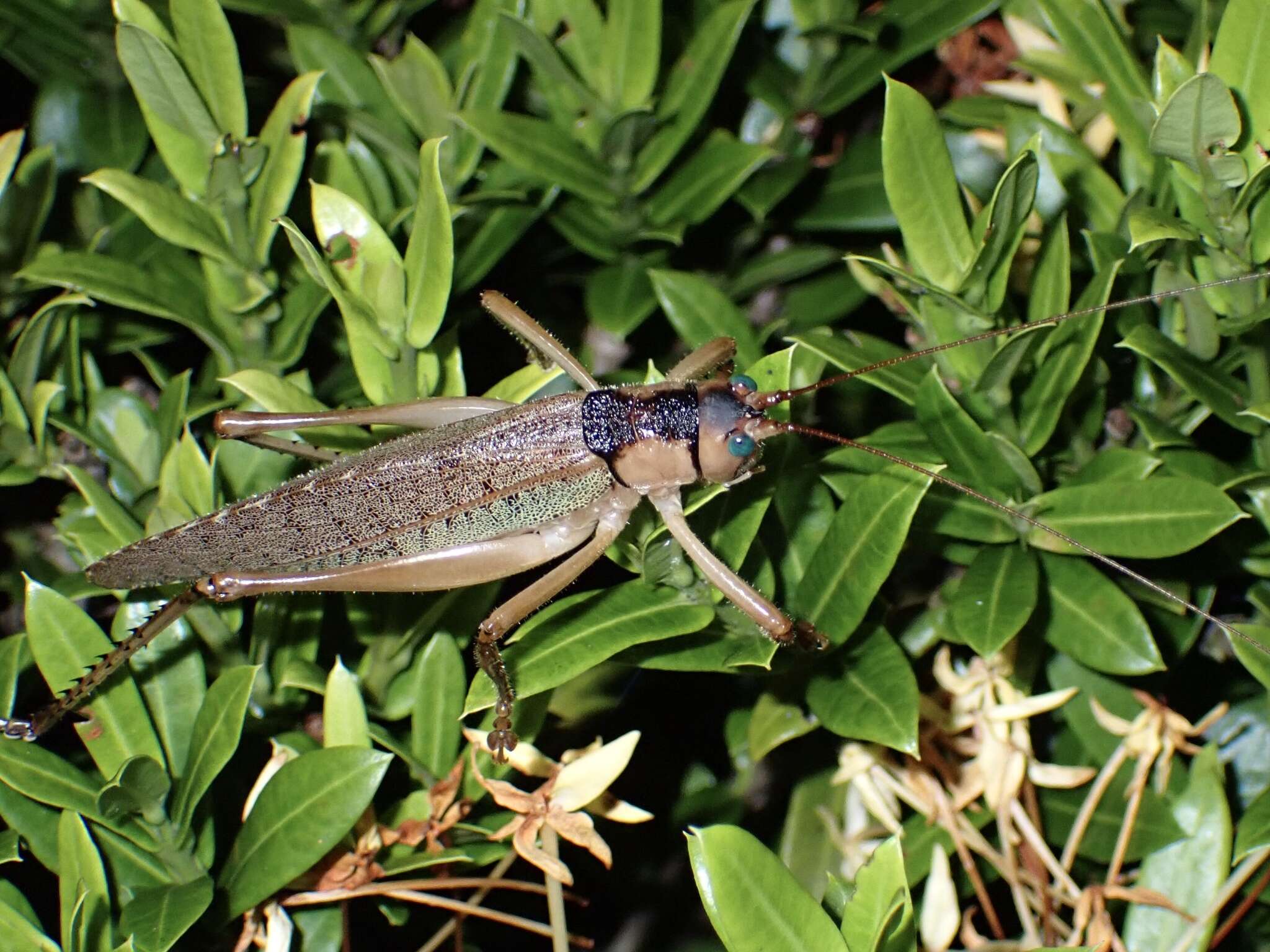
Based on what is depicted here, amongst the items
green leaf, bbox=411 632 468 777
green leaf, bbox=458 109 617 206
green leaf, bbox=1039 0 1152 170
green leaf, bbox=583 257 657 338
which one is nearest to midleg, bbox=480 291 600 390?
green leaf, bbox=583 257 657 338

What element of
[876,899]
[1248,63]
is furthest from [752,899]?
[1248,63]

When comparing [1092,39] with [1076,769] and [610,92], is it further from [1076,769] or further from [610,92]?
[1076,769]

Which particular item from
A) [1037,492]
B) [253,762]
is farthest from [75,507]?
[1037,492]

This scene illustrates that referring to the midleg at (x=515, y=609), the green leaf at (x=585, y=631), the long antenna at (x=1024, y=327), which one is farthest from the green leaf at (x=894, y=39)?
the green leaf at (x=585, y=631)

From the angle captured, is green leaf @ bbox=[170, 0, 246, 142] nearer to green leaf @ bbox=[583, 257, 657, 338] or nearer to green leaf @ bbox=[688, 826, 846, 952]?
green leaf @ bbox=[583, 257, 657, 338]

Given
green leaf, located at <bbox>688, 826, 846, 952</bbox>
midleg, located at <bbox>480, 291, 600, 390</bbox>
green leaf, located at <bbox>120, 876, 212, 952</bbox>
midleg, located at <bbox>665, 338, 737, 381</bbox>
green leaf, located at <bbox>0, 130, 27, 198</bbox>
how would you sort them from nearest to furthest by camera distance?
1. green leaf, located at <bbox>688, 826, 846, 952</bbox>
2. green leaf, located at <bbox>120, 876, 212, 952</bbox>
3. green leaf, located at <bbox>0, 130, 27, 198</bbox>
4. midleg, located at <bbox>665, 338, 737, 381</bbox>
5. midleg, located at <bbox>480, 291, 600, 390</bbox>
